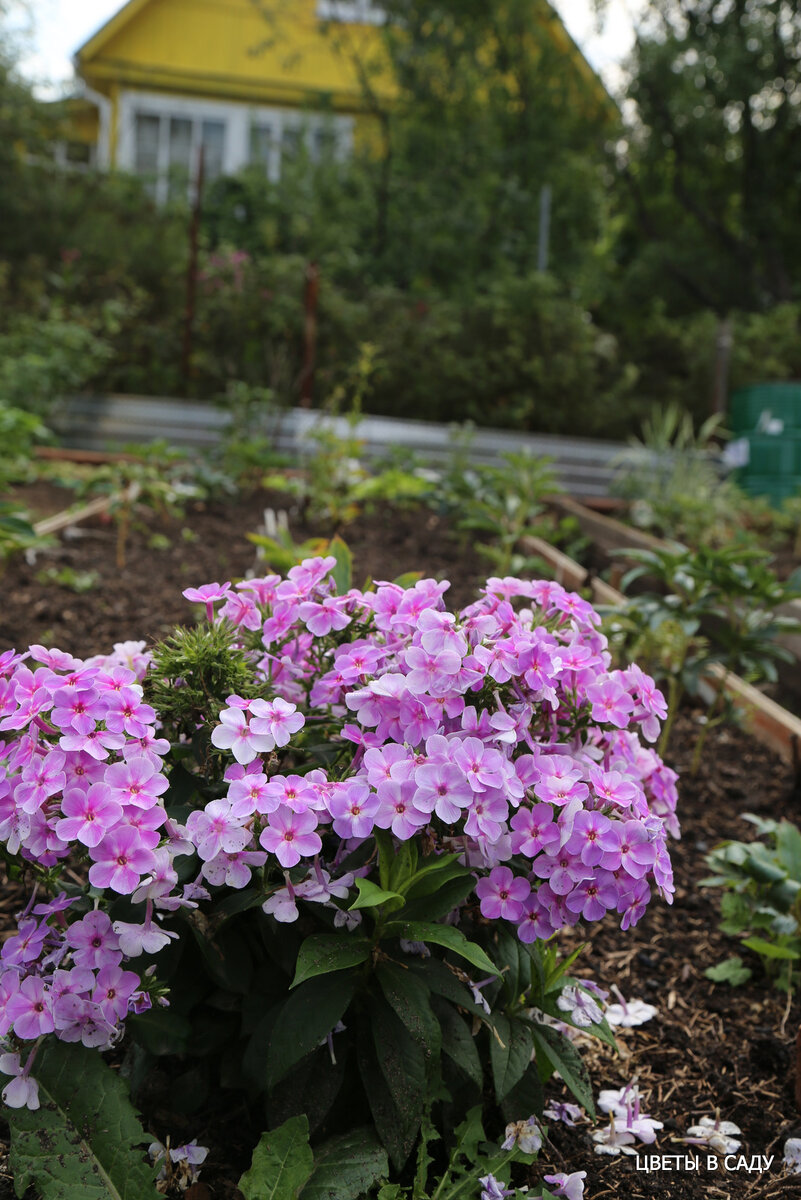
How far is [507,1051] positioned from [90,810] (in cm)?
61

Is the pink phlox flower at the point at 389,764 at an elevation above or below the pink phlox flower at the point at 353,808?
above

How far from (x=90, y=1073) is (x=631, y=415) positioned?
8.54 metres

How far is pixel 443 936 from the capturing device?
3.36ft

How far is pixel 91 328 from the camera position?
7949mm

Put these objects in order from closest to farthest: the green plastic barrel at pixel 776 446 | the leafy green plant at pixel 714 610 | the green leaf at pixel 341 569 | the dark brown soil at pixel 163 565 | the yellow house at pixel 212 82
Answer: the green leaf at pixel 341 569 < the leafy green plant at pixel 714 610 < the dark brown soil at pixel 163 565 < the green plastic barrel at pixel 776 446 < the yellow house at pixel 212 82

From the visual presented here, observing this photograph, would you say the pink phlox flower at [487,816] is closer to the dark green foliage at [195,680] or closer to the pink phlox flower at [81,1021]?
the dark green foliage at [195,680]

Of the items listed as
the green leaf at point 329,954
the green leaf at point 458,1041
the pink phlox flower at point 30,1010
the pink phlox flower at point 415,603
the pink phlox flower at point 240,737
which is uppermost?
the pink phlox flower at point 415,603

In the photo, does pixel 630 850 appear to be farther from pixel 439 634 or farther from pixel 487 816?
pixel 439 634

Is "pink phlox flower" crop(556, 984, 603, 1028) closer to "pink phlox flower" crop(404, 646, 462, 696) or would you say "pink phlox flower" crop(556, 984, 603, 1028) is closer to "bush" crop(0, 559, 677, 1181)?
"bush" crop(0, 559, 677, 1181)

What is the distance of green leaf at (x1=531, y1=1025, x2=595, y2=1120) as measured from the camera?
1.23m

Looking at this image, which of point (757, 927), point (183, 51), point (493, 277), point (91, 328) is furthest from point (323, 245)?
point (757, 927)

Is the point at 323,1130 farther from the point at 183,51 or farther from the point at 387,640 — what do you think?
the point at 183,51

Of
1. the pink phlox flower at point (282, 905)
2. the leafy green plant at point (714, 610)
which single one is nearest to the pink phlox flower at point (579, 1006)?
the pink phlox flower at point (282, 905)

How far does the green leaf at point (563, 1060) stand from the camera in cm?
123
